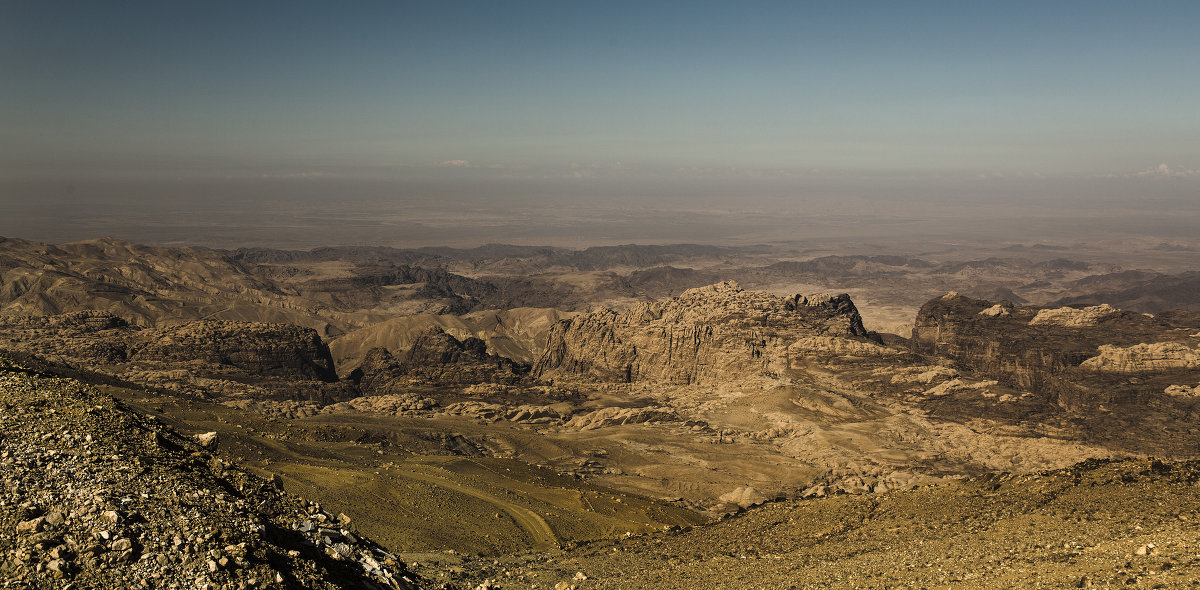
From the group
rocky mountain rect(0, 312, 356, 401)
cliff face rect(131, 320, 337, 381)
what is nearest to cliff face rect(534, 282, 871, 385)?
cliff face rect(131, 320, 337, 381)

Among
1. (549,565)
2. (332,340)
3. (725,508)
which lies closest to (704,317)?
(332,340)

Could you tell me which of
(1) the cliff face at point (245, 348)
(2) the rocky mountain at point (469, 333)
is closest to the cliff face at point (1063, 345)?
(2) the rocky mountain at point (469, 333)

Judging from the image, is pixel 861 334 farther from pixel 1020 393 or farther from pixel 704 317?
pixel 1020 393

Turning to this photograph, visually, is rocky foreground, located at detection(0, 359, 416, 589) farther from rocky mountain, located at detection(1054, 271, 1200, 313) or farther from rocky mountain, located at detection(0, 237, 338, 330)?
rocky mountain, located at detection(1054, 271, 1200, 313)

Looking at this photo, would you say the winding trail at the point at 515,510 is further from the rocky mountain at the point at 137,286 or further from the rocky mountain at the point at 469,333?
the rocky mountain at the point at 137,286

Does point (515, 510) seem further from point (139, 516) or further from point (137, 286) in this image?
point (137, 286)

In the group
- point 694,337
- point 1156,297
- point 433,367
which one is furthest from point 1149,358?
point 1156,297
